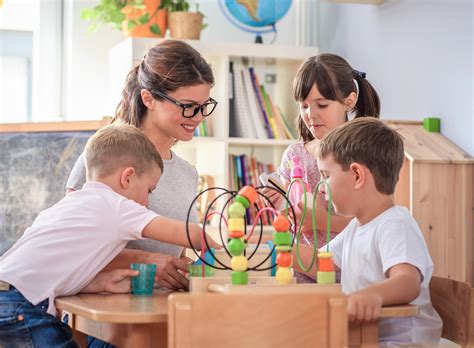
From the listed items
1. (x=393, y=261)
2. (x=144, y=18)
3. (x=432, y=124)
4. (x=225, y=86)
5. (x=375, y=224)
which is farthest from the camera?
(x=225, y=86)

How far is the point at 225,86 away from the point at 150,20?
1.53 ft

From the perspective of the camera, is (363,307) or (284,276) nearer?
(363,307)

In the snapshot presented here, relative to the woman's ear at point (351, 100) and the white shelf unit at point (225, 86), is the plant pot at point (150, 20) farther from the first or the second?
the woman's ear at point (351, 100)

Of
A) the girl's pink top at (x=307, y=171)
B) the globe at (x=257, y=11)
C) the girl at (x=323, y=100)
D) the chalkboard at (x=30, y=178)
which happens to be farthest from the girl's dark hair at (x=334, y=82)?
the globe at (x=257, y=11)

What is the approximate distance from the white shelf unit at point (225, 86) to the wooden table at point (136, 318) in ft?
7.40

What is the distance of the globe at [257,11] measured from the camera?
414 centimetres

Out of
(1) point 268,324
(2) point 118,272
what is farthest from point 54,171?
(1) point 268,324

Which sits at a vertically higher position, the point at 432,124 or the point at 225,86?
the point at 225,86

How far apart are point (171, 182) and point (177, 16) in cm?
176

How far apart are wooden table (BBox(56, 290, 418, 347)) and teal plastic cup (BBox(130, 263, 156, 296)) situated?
0.26 feet

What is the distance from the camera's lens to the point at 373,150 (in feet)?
6.30

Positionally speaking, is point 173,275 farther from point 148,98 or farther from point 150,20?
point 150,20

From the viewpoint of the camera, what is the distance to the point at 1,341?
1.78 metres

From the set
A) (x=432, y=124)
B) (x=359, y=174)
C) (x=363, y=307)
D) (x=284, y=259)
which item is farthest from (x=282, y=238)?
(x=432, y=124)
